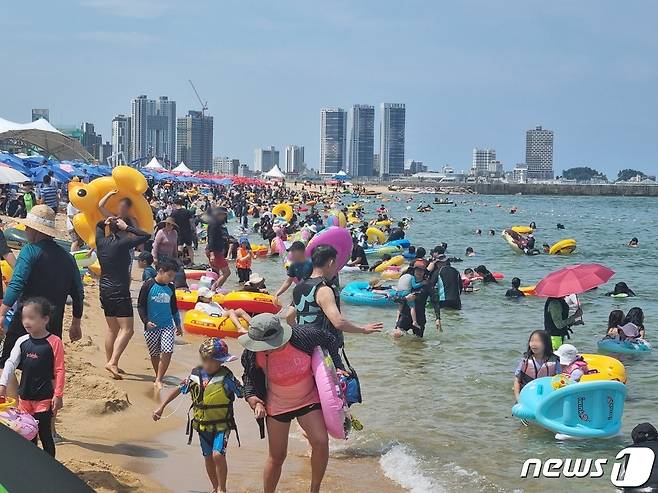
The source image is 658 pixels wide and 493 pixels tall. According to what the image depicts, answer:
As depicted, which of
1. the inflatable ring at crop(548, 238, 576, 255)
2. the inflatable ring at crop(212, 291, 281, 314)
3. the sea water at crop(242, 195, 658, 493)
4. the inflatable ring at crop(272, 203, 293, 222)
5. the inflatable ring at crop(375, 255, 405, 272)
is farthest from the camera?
the inflatable ring at crop(272, 203, 293, 222)

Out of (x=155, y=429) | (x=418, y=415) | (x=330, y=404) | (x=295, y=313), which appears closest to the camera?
(x=330, y=404)

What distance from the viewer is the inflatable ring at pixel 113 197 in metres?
10.1

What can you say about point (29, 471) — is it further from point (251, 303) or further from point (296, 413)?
point (251, 303)

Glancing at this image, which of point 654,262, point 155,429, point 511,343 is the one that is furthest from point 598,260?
point 155,429

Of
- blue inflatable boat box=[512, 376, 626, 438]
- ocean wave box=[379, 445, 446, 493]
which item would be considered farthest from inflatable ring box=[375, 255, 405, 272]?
ocean wave box=[379, 445, 446, 493]

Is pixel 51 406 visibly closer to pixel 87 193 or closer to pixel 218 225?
pixel 87 193

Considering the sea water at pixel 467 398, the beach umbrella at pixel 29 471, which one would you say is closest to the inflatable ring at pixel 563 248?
the sea water at pixel 467 398

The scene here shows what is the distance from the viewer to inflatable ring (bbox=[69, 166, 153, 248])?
10.1m

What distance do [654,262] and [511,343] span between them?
729 inches

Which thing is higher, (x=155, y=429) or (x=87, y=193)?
(x=87, y=193)

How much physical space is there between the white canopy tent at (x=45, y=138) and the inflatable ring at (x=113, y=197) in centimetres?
3121

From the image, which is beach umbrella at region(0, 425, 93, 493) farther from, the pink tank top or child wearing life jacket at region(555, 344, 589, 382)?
child wearing life jacket at region(555, 344, 589, 382)

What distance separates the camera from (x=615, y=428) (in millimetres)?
7254

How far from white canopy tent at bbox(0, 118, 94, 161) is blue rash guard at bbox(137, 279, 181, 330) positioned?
34.9 metres
